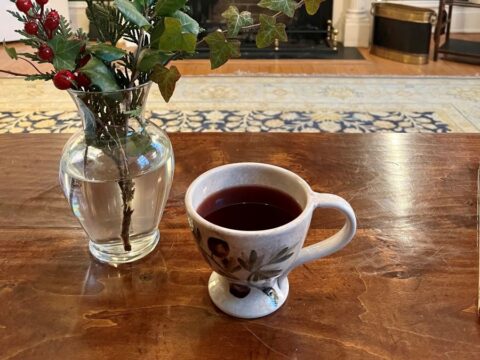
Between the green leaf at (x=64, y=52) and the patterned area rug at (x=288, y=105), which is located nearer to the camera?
the green leaf at (x=64, y=52)

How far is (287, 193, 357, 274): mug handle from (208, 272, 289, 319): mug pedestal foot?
4cm

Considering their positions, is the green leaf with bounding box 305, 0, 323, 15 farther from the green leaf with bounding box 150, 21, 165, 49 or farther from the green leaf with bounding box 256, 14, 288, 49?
the green leaf with bounding box 150, 21, 165, 49

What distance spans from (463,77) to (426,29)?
37 centimetres

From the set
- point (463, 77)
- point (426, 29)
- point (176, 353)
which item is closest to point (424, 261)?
point (176, 353)

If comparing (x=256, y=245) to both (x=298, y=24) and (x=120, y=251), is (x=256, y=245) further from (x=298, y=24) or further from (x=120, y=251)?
(x=298, y=24)

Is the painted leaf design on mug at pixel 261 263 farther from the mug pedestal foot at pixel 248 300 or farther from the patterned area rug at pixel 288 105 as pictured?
the patterned area rug at pixel 288 105

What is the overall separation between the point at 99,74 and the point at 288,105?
187 centimetres

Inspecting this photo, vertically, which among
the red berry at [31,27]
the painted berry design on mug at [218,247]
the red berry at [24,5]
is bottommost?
the painted berry design on mug at [218,247]

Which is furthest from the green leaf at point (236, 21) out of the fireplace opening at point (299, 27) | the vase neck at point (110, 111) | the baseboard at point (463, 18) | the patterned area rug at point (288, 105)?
the baseboard at point (463, 18)

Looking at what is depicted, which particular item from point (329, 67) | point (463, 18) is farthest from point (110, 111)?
point (463, 18)

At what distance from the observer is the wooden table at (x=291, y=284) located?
0.49m

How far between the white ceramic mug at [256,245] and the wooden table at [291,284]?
2cm

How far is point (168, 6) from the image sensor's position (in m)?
0.48

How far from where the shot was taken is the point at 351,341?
0.49 metres
